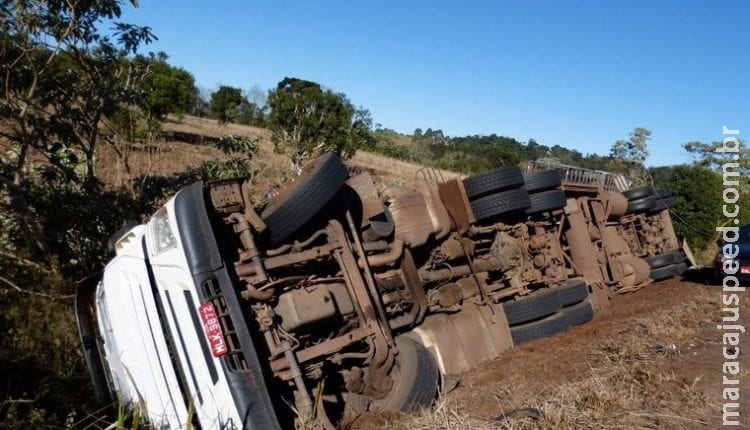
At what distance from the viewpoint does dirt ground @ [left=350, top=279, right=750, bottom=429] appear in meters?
2.93

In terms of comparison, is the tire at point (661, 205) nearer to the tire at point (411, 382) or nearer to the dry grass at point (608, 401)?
the dry grass at point (608, 401)

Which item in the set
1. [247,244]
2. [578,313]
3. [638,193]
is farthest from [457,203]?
[638,193]

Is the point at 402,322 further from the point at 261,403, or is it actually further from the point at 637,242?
the point at 637,242

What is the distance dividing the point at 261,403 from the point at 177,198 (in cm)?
128

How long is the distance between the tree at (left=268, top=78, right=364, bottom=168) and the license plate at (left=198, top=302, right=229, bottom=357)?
1705 centimetres

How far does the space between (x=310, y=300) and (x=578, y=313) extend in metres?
3.89

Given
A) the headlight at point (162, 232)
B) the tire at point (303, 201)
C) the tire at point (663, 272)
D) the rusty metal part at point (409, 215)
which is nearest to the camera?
the headlight at point (162, 232)

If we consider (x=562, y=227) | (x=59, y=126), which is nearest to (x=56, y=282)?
(x=59, y=126)

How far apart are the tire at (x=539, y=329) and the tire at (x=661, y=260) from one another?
16.5 feet

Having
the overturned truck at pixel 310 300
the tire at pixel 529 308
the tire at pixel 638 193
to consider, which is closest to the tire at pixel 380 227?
the overturned truck at pixel 310 300

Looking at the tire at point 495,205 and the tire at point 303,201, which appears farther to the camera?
the tire at point 495,205

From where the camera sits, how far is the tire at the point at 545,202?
21.7ft

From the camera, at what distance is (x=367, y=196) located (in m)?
4.68

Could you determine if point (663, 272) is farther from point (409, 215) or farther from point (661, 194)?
point (409, 215)
